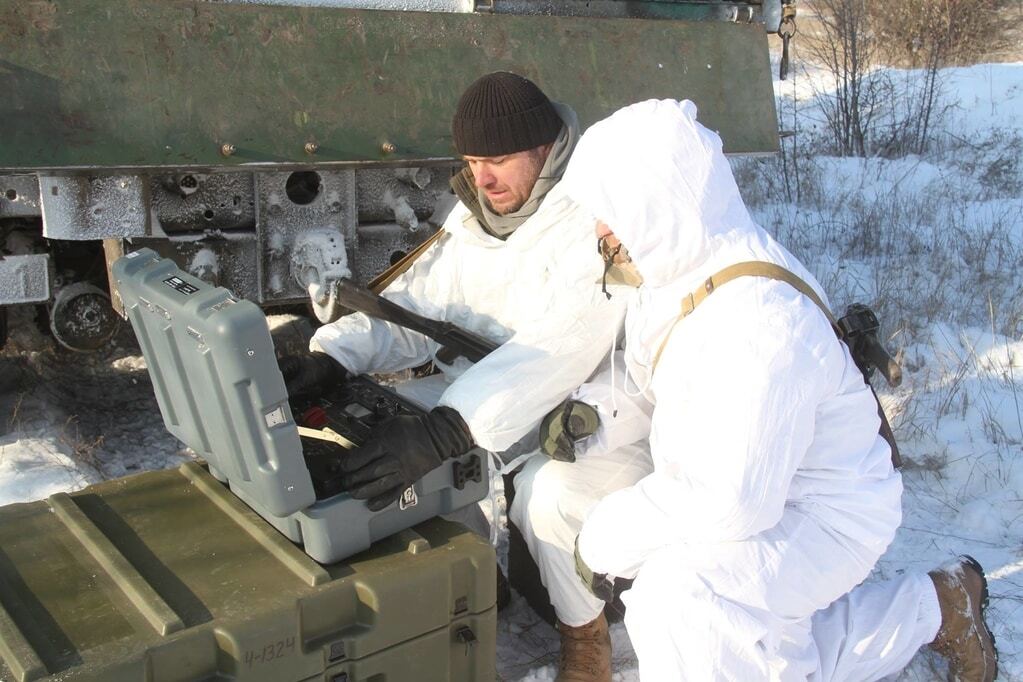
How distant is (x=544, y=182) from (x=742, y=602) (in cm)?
122

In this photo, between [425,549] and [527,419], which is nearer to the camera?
[425,549]

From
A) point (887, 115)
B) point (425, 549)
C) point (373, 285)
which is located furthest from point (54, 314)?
point (887, 115)

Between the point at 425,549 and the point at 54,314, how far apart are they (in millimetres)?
1911

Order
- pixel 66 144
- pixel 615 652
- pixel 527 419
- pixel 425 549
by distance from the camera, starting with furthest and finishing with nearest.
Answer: pixel 66 144 → pixel 615 652 → pixel 527 419 → pixel 425 549

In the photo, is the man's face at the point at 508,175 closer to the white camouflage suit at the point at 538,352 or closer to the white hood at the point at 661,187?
the white camouflage suit at the point at 538,352

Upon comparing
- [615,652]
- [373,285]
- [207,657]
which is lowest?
[615,652]

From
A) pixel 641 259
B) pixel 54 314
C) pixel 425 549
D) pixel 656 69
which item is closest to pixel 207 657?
pixel 425 549

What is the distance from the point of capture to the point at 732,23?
4.19m

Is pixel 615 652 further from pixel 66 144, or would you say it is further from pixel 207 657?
pixel 66 144

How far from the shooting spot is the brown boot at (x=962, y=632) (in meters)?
2.58

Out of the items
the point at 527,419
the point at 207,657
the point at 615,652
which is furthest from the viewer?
the point at 615,652

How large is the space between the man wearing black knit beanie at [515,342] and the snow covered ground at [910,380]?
1.19ft

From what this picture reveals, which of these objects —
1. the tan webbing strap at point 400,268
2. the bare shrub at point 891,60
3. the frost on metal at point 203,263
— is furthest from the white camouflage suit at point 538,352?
the bare shrub at point 891,60

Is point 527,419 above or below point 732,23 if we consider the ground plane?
below
